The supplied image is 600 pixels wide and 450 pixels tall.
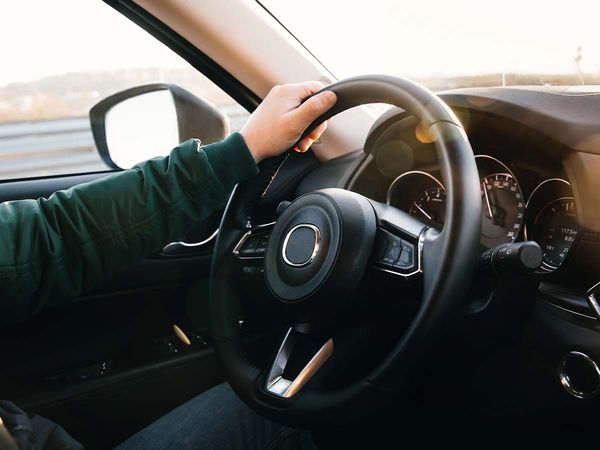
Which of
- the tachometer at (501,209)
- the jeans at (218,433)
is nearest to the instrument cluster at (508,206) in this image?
the tachometer at (501,209)

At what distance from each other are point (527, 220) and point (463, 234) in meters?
0.45

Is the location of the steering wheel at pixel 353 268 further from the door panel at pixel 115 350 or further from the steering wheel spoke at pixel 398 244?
the door panel at pixel 115 350

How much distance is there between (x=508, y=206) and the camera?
53.7 inches

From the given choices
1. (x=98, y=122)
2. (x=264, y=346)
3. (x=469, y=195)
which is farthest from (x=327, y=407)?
(x=98, y=122)

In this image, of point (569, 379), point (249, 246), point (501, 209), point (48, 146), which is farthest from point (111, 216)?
point (48, 146)

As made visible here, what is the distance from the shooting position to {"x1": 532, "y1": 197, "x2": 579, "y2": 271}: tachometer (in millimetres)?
1243

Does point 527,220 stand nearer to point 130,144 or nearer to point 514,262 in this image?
point 514,262

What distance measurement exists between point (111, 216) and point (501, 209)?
0.82 meters

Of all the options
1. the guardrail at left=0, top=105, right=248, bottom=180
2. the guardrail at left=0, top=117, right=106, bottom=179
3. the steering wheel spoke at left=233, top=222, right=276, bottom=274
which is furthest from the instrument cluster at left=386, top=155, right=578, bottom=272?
the guardrail at left=0, top=117, right=106, bottom=179

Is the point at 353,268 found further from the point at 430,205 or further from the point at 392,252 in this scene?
the point at 430,205

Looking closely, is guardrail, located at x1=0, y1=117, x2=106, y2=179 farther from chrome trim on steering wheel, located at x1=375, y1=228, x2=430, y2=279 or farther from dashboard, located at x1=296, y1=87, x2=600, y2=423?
chrome trim on steering wheel, located at x1=375, y1=228, x2=430, y2=279

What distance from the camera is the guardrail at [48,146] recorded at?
81.4 inches

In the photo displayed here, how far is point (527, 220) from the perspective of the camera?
1335 millimetres

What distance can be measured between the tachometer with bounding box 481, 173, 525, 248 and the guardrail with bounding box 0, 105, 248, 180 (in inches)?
31.8
